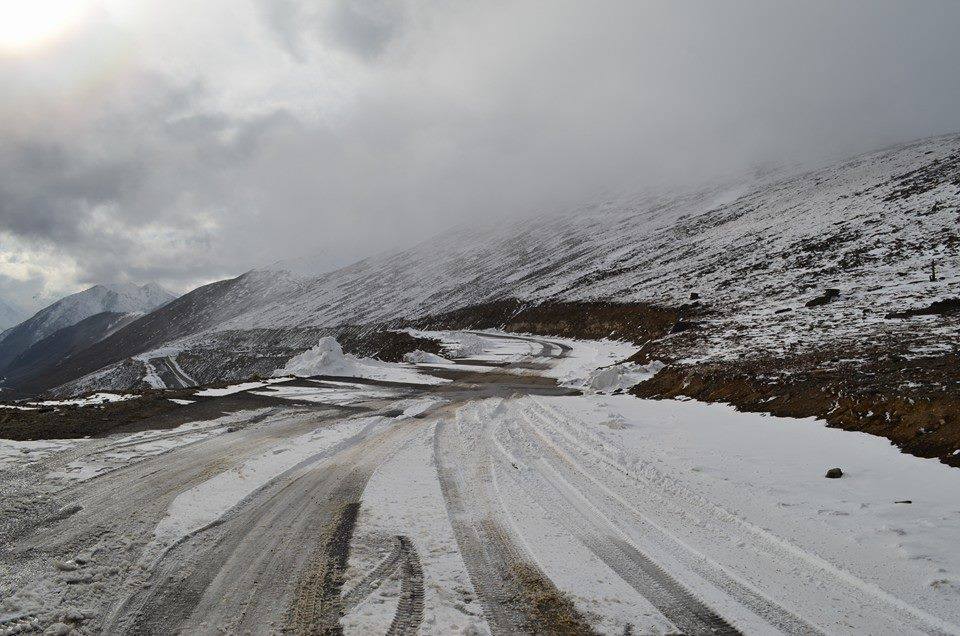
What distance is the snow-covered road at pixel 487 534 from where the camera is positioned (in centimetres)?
333

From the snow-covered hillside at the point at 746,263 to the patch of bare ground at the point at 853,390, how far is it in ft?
6.03

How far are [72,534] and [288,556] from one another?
2.33 metres

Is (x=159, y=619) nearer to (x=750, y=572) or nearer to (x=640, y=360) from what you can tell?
(x=750, y=572)

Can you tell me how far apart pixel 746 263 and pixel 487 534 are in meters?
41.2

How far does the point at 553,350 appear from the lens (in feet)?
94.8

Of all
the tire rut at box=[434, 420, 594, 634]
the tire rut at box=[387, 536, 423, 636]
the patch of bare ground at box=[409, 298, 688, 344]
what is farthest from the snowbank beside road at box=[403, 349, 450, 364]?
the tire rut at box=[387, 536, 423, 636]

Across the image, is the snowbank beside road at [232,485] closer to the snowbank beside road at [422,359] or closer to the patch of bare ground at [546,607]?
the patch of bare ground at [546,607]

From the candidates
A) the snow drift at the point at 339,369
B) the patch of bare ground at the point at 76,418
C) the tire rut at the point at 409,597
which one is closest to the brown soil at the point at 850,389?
the tire rut at the point at 409,597

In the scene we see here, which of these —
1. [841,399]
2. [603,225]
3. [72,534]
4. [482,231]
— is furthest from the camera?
[482,231]

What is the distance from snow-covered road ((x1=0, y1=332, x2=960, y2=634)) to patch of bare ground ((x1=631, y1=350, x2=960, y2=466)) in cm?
55

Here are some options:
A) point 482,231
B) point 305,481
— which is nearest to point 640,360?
point 305,481

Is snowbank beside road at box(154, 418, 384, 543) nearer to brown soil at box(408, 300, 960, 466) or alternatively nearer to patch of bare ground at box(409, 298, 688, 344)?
brown soil at box(408, 300, 960, 466)

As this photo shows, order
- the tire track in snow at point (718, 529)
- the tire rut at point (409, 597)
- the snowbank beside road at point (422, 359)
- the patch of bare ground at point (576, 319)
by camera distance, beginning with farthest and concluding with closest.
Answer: the patch of bare ground at point (576, 319) → the snowbank beside road at point (422, 359) → the tire track in snow at point (718, 529) → the tire rut at point (409, 597)

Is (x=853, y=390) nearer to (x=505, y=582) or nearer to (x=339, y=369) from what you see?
(x=505, y=582)
